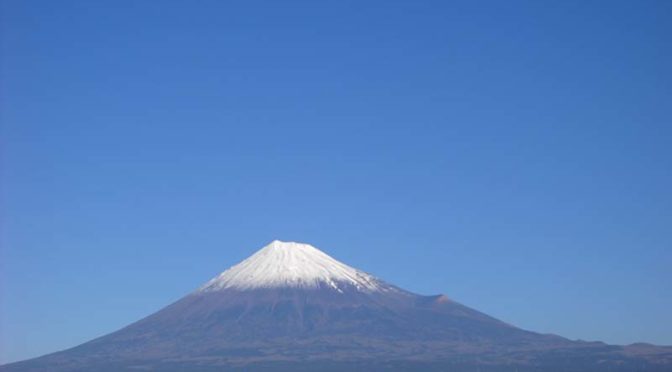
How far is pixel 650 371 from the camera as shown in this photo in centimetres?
18738

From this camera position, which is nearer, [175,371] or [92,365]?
[175,371]

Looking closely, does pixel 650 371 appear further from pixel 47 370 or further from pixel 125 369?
pixel 47 370

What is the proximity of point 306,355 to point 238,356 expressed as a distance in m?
12.0

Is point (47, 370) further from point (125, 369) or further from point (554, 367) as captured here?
point (554, 367)

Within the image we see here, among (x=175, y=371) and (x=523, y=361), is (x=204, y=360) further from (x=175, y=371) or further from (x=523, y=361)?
(x=523, y=361)

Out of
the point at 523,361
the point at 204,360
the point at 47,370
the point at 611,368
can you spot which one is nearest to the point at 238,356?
the point at 204,360

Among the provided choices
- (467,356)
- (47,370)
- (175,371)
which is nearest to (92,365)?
(47,370)

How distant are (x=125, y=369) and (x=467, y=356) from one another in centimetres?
5834

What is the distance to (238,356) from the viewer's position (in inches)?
7849

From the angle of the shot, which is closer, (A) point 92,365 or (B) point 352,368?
(B) point 352,368

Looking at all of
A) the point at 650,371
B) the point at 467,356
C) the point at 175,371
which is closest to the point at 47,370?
the point at 175,371

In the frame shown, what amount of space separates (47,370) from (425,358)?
65.5m

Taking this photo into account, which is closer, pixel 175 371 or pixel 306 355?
pixel 175 371

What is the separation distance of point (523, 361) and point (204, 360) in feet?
177
